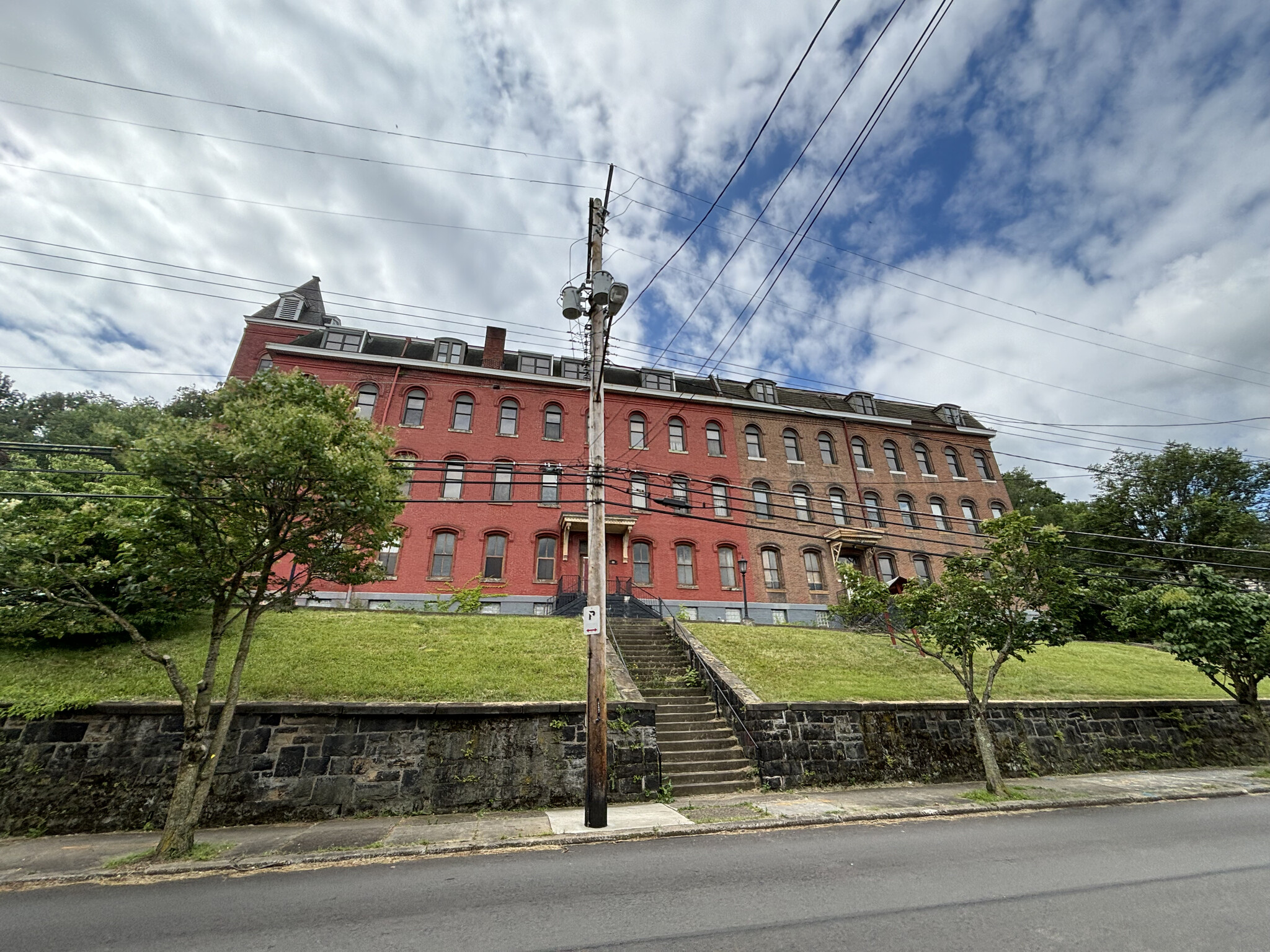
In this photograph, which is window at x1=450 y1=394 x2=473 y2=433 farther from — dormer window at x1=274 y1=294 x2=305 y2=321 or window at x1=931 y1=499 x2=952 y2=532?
window at x1=931 y1=499 x2=952 y2=532

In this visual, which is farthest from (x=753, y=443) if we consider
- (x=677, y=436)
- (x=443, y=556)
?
(x=443, y=556)

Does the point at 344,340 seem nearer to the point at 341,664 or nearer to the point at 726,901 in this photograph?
the point at 341,664

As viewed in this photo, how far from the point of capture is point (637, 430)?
91.7ft

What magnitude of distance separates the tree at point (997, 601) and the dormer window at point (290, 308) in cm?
3008

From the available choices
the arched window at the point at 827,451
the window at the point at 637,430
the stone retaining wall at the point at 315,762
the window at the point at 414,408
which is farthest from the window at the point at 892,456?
the stone retaining wall at the point at 315,762

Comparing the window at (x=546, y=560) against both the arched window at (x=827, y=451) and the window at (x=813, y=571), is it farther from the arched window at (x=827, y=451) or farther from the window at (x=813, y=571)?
the arched window at (x=827, y=451)

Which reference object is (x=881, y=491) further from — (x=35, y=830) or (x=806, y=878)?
→ (x=35, y=830)

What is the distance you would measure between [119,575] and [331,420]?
19.3 ft

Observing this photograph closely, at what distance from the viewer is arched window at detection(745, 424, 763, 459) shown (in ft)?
95.5

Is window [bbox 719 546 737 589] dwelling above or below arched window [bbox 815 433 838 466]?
below

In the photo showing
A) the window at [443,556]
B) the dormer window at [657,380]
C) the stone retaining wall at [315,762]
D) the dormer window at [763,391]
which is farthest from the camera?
the dormer window at [763,391]

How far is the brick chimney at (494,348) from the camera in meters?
27.3

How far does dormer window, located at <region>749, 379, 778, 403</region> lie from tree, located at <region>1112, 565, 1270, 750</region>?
1975 cm

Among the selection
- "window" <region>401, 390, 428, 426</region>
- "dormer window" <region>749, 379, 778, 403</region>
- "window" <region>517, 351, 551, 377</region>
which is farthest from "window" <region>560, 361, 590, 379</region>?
"dormer window" <region>749, 379, 778, 403</region>
